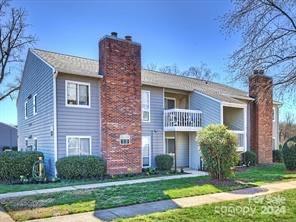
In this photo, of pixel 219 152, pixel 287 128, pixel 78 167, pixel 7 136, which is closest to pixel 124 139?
pixel 78 167

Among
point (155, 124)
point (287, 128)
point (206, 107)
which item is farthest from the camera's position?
point (287, 128)

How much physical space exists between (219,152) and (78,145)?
7196 mm

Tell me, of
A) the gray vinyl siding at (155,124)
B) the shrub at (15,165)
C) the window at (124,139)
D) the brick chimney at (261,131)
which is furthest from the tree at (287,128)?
the shrub at (15,165)

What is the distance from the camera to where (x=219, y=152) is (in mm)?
12258

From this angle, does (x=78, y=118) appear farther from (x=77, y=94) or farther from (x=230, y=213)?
(x=230, y=213)

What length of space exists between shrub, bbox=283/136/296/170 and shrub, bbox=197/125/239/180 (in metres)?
6.40

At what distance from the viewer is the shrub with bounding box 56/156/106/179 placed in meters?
14.1

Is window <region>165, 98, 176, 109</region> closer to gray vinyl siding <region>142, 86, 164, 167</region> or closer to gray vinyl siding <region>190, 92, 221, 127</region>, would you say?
gray vinyl siding <region>190, 92, 221, 127</region>

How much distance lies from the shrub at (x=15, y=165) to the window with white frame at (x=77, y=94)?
10.9 ft

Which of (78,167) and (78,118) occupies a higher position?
(78,118)

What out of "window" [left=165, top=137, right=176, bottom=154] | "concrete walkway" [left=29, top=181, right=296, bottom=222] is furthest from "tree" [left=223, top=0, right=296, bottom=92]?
"window" [left=165, top=137, right=176, bottom=154]

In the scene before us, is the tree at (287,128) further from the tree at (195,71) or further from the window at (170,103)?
the window at (170,103)

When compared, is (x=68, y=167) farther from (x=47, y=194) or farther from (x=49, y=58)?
(x=49, y=58)

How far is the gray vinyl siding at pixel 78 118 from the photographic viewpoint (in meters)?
15.0
